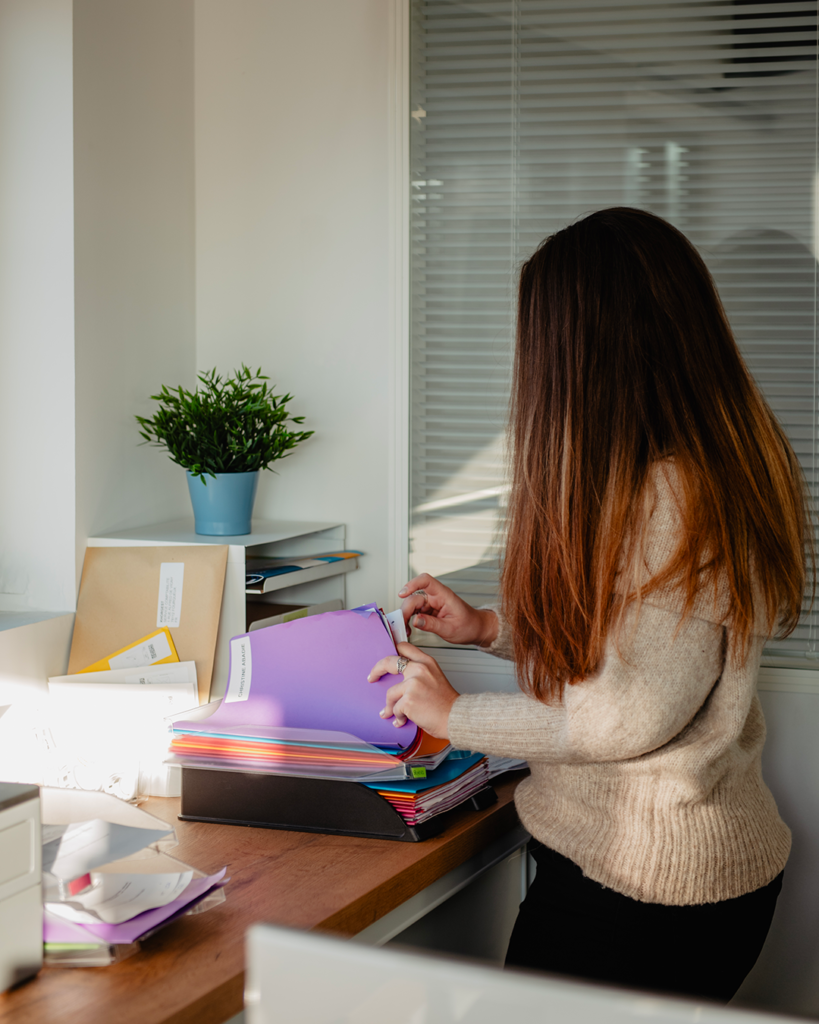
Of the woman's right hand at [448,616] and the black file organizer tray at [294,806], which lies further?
the woman's right hand at [448,616]

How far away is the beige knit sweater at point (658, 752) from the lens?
3.15 ft

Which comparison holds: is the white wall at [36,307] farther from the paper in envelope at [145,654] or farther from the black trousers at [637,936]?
the black trousers at [637,936]

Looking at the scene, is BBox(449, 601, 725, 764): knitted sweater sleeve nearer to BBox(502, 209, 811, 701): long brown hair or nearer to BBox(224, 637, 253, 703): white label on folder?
BBox(502, 209, 811, 701): long brown hair

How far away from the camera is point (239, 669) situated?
1289mm

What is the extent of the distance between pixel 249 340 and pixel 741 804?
4.26 ft

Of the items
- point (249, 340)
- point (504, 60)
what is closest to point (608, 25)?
point (504, 60)

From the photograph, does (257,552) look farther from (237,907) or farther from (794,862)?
(794,862)

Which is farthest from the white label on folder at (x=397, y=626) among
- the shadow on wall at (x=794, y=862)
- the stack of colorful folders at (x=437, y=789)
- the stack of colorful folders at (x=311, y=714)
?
the shadow on wall at (x=794, y=862)

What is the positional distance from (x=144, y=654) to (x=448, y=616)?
0.51 meters

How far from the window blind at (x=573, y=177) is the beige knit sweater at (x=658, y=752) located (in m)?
0.62

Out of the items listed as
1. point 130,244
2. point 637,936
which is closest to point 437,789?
point 637,936

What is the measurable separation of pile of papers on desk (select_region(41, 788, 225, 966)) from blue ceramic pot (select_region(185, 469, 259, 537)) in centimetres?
72

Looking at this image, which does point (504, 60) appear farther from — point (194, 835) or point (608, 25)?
point (194, 835)

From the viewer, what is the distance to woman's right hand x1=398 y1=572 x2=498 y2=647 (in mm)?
1391
